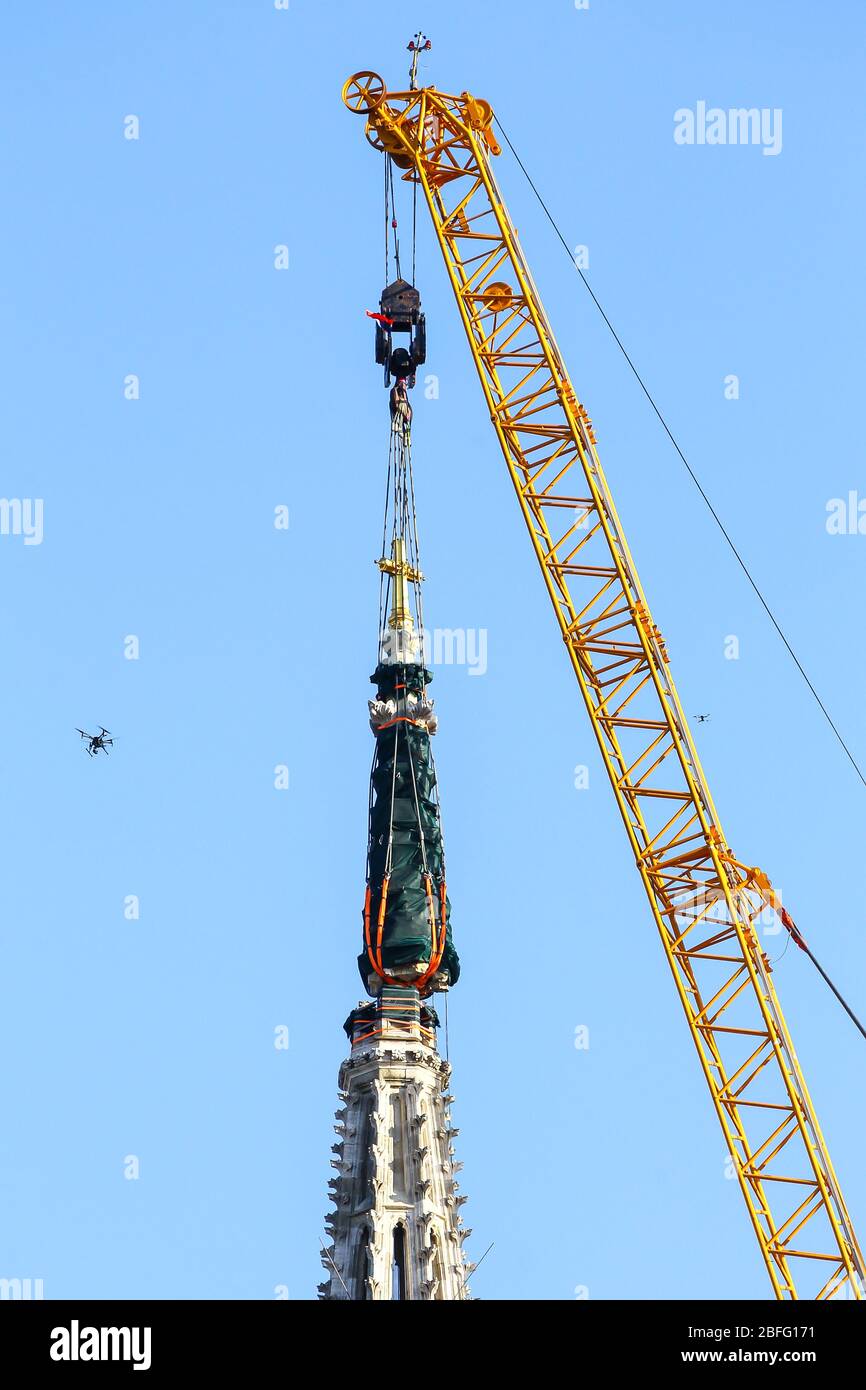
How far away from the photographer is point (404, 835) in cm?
15275

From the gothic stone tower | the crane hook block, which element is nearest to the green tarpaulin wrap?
the gothic stone tower

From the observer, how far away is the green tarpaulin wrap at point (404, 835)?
14988 cm

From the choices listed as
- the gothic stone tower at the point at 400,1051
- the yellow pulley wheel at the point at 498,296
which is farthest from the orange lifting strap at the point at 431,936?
the yellow pulley wheel at the point at 498,296

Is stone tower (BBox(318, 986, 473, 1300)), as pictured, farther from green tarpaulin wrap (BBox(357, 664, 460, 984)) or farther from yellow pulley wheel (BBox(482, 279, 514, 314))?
yellow pulley wheel (BBox(482, 279, 514, 314))

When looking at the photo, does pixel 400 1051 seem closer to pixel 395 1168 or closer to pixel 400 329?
pixel 395 1168

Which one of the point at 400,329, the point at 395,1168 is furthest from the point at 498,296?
the point at 395,1168

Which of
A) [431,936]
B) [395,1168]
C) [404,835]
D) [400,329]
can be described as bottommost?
[395,1168]

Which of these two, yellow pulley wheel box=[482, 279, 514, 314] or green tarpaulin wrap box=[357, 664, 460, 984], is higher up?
yellow pulley wheel box=[482, 279, 514, 314]

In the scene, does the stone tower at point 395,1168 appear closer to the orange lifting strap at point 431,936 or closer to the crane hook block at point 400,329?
the orange lifting strap at point 431,936

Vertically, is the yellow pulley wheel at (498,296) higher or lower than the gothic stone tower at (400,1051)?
higher

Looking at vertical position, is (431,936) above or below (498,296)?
below

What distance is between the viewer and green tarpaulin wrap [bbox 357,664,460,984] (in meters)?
150
